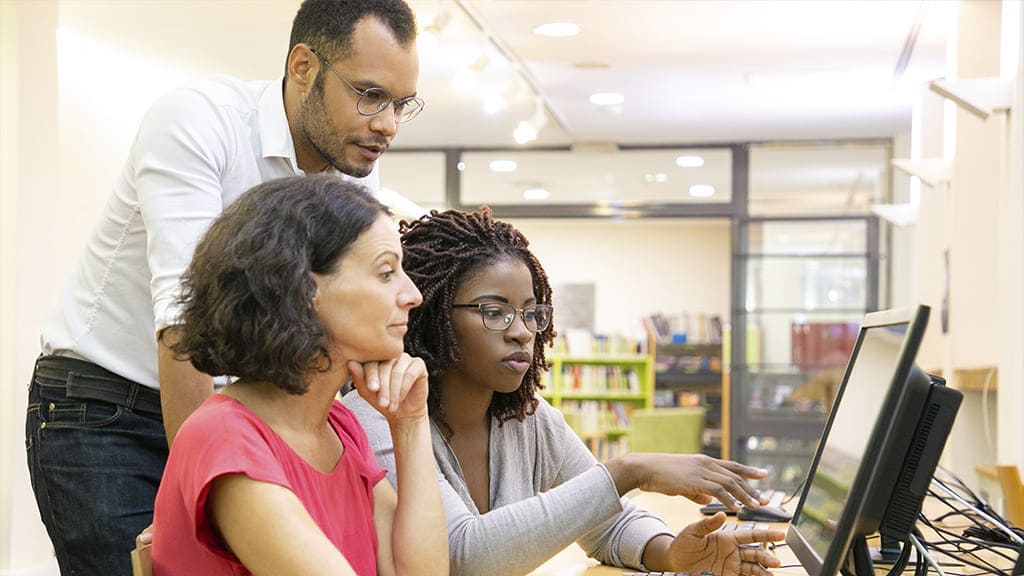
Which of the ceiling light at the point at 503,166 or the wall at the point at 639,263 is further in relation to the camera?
the wall at the point at 639,263

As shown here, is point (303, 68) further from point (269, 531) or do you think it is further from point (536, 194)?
point (536, 194)

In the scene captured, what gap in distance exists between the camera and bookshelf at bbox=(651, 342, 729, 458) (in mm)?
10836

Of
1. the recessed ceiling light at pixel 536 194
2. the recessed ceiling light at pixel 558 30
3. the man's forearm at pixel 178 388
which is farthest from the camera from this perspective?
the recessed ceiling light at pixel 536 194

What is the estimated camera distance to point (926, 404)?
1.20 m

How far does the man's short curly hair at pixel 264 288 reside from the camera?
Result: 1192 mm

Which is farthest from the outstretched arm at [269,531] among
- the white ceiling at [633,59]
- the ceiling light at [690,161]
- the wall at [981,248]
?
the ceiling light at [690,161]

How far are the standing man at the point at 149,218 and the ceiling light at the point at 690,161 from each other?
7.36 meters

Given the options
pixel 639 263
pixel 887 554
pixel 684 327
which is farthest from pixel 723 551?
pixel 639 263

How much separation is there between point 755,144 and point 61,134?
539 centimetres

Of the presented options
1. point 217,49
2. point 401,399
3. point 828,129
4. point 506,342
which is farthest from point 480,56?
point 401,399

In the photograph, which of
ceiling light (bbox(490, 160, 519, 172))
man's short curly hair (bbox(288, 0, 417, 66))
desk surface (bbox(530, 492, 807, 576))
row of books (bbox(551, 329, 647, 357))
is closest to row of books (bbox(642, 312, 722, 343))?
row of books (bbox(551, 329, 647, 357))

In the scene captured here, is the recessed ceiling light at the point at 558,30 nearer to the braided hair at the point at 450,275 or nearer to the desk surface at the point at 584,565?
the desk surface at the point at 584,565

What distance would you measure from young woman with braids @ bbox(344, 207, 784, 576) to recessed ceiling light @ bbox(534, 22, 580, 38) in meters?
4.22

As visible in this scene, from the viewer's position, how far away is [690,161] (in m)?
9.00
